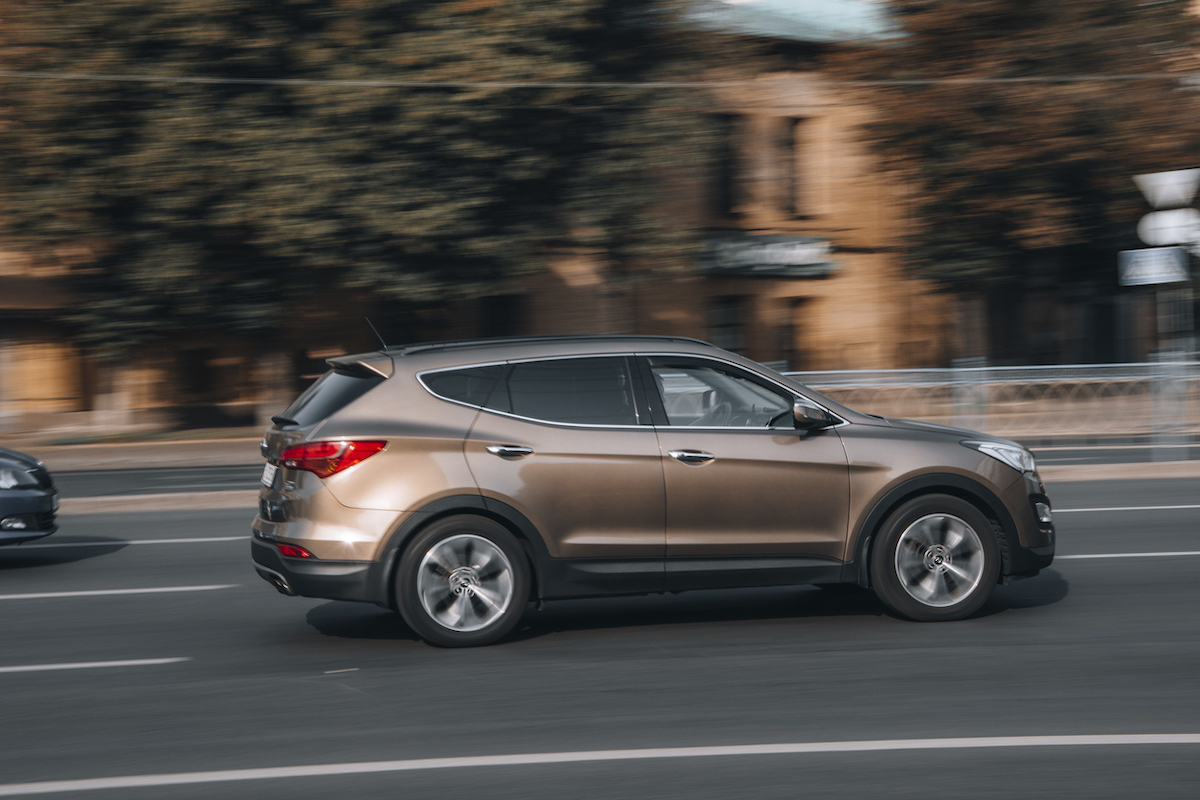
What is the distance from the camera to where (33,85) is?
851 inches

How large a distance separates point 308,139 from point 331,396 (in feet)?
51.6

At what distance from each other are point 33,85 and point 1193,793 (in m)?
21.8

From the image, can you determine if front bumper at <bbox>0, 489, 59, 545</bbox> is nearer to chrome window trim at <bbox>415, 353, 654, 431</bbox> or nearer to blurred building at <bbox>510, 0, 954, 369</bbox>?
chrome window trim at <bbox>415, 353, 654, 431</bbox>

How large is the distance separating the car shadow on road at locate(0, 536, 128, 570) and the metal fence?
10186mm

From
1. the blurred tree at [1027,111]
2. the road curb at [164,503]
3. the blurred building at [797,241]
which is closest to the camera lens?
the road curb at [164,503]

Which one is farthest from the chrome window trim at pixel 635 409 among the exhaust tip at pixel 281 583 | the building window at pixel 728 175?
the building window at pixel 728 175

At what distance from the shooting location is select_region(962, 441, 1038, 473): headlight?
7238mm

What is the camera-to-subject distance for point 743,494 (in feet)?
22.9

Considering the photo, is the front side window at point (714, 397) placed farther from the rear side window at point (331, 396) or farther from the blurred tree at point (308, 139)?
the blurred tree at point (308, 139)

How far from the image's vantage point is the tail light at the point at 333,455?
671cm

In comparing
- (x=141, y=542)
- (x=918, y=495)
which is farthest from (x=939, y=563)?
(x=141, y=542)

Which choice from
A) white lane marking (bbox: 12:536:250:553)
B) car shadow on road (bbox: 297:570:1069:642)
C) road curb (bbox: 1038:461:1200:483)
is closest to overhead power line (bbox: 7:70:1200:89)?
road curb (bbox: 1038:461:1200:483)

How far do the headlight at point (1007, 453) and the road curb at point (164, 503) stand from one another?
8.85 m

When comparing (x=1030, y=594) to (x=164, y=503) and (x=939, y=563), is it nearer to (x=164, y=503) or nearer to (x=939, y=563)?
(x=939, y=563)
